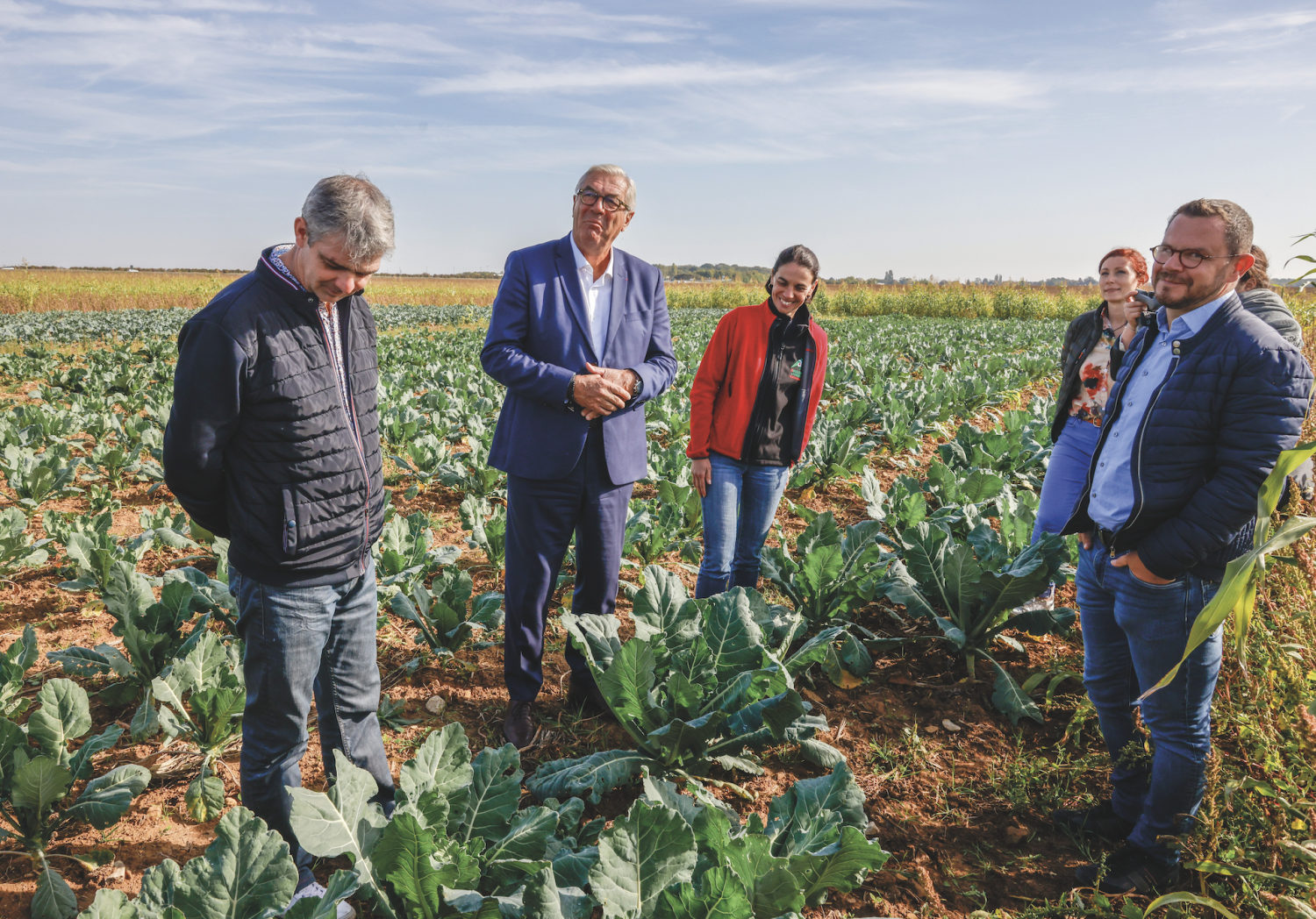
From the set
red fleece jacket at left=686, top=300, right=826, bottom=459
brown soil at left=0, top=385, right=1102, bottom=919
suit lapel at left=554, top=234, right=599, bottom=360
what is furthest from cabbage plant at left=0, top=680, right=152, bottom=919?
red fleece jacket at left=686, top=300, right=826, bottom=459

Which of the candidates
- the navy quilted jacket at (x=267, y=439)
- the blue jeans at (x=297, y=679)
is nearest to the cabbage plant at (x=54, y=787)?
the blue jeans at (x=297, y=679)

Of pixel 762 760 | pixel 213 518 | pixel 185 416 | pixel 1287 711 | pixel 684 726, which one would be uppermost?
pixel 185 416

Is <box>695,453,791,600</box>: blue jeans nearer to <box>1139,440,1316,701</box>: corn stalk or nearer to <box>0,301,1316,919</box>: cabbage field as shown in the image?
<box>0,301,1316,919</box>: cabbage field

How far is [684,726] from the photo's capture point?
8.64ft

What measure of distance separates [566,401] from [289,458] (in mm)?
1102

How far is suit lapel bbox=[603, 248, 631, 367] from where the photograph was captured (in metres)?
3.11

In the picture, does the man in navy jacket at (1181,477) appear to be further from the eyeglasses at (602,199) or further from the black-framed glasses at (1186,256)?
the eyeglasses at (602,199)

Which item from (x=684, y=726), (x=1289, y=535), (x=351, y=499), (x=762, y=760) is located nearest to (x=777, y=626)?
(x=762, y=760)

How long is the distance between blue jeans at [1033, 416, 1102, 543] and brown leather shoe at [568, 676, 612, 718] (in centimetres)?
247

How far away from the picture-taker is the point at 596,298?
3.14m

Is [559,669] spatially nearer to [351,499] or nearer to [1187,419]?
[351,499]

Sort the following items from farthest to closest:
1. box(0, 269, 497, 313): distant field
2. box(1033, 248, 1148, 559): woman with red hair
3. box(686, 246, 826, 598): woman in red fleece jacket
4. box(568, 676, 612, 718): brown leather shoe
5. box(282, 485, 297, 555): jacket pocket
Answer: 1. box(0, 269, 497, 313): distant field
2. box(1033, 248, 1148, 559): woman with red hair
3. box(686, 246, 826, 598): woman in red fleece jacket
4. box(568, 676, 612, 718): brown leather shoe
5. box(282, 485, 297, 555): jacket pocket

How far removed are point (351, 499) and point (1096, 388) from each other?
3.72 m

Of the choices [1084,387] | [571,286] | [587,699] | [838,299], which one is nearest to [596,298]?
[571,286]
